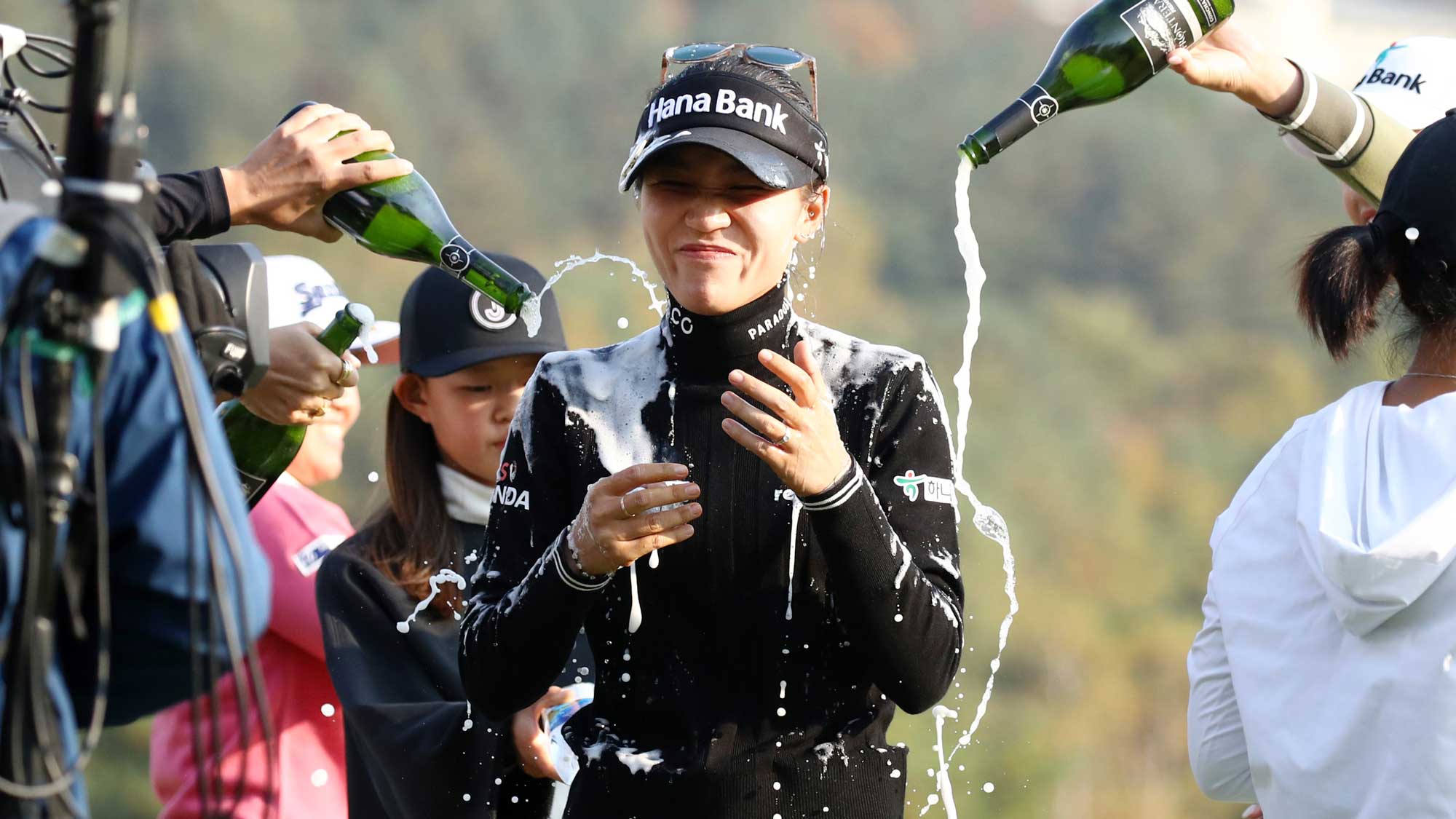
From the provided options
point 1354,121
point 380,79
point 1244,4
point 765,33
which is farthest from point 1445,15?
point 1354,121

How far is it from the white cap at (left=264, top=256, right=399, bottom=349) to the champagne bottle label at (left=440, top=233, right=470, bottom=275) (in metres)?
0.67

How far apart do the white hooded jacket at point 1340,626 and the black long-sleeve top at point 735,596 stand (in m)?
0.43

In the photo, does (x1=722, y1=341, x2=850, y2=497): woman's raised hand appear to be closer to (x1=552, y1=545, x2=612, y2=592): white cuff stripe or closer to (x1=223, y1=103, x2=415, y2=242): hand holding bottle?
(x1=552, y1=545, x2=612, y2=592): white cuff stripe

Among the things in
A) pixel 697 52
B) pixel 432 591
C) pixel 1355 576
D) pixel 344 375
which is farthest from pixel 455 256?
pixel 1355 576

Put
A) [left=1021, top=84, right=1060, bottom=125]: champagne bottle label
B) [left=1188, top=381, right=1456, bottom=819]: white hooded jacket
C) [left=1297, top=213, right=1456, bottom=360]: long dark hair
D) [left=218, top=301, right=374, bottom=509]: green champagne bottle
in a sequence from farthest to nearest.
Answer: [left=218, top=301, right=374, bottom=509]: green champagne bottle, [left=1021, top=84, right=1060, bottom=125]: champagne bottle label, [left=1297, top=213, right=1456, bottom=360]: long dark hair, [left=1188, top=381, right=1456, bottom=819]: white hooded jacket

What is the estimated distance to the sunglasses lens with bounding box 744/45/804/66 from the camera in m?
2.88

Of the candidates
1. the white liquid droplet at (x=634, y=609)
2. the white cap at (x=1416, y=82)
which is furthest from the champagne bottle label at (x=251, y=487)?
the white cap at (x=1416, y=82)

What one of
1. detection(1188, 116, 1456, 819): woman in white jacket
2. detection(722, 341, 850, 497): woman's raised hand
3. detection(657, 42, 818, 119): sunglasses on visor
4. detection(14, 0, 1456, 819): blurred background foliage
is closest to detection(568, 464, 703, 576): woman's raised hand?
detection(722, 341, 850, 497): woman's raised hand

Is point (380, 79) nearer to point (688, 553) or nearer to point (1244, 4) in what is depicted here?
point (1244, 4)

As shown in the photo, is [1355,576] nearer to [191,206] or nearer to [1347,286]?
[1347,286]

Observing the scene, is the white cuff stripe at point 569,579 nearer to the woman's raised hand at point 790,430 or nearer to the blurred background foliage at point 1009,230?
the woman's raised hand at point 790,430

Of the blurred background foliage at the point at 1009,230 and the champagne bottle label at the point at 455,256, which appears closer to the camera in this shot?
the champagne bottle label at the point at 455,256

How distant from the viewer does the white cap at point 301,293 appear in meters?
3.99

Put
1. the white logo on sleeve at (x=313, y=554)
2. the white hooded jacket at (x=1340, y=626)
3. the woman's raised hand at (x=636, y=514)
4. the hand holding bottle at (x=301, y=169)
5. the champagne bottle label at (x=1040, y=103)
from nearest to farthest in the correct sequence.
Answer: the white hooded jacket at (x=1340, y=626), the woman's raised hand at (x=636, y=514), the hand holding bottle at (x=301, y=169), the champagne bottle label at (x=1040, y=103), the white logo on sleeve at (x=313, y=554)
